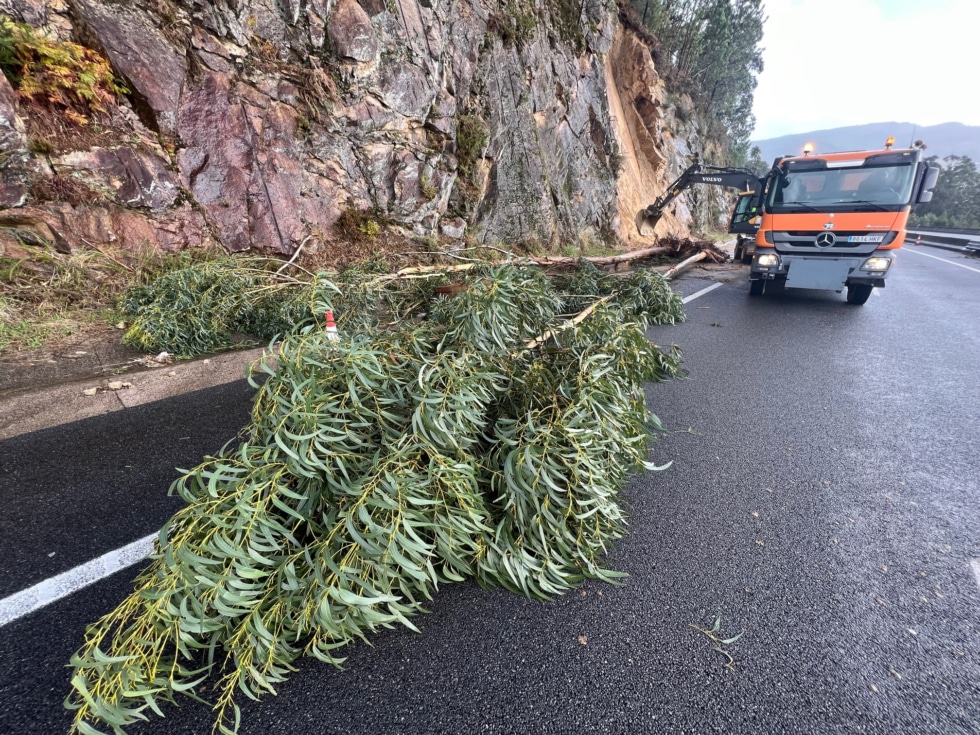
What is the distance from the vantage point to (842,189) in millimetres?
7125

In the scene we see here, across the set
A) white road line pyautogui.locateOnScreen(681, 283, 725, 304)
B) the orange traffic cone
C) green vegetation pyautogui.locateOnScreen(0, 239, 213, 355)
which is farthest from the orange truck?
green vegetation pyautogui.locateOnScreen(0, 239, 213, 355)

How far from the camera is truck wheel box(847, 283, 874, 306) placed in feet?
24.1

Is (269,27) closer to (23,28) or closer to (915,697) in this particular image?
(23,28)

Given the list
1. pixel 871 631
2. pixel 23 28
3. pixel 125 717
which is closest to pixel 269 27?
pixel 23 28

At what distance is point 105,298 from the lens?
4.62 metres

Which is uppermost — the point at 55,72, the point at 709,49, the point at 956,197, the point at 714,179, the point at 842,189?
the point at 709,49

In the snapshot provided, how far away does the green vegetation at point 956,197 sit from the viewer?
3883cm

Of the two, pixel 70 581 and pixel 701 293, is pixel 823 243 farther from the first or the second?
pixel 70 581

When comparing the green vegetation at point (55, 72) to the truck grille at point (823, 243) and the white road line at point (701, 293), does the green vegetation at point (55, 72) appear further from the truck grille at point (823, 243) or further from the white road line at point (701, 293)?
the truck grille at point (823, 243)

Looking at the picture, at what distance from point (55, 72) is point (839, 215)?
35.7 feet

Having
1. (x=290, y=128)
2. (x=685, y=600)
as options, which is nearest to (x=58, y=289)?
(x=290, y=128)

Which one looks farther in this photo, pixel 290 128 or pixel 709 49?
pixel 709 49

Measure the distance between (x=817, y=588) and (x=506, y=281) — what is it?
95.9 inches

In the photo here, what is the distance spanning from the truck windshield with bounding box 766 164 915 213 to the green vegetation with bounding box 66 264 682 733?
6.90 m
